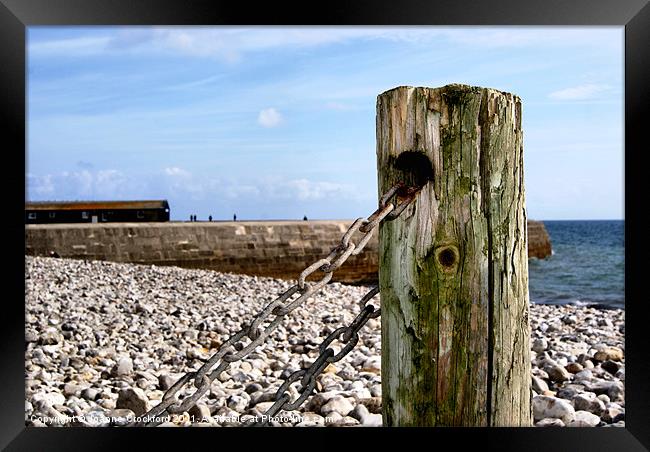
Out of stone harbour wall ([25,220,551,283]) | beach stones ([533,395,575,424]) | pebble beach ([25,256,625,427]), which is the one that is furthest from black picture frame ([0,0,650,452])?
stone harbour wall ([25,220,551,283])

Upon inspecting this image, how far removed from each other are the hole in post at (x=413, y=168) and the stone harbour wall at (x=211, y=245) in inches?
563

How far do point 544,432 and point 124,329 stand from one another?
604 centimetres

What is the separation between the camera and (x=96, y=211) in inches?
855

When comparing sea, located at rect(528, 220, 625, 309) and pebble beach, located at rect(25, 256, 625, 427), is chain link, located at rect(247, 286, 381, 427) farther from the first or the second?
sea, located at rect(528, 220, 625, 309)

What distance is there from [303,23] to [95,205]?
21118mm

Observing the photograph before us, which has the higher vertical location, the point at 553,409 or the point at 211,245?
the point at 211,245

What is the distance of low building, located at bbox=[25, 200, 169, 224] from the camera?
21297mm

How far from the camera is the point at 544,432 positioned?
205 centimetres

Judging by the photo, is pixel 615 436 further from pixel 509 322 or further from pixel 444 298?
pixel 444 298

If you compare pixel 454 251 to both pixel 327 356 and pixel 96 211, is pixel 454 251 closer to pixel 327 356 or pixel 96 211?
pixel 327 356

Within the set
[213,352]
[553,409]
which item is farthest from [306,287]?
[213,352]

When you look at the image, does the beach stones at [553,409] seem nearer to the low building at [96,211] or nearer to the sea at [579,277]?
A: the sea at [579,277]

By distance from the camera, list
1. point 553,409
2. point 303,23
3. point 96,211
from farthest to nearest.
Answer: point 96,211, point 553,409, point 303,23

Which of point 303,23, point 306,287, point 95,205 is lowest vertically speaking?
point 306,287
